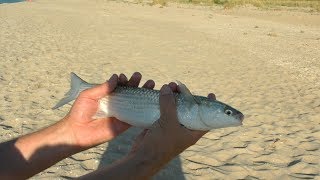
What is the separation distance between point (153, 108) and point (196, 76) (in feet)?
29.7

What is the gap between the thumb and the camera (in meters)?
2.76

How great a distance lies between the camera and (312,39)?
2175 centimetres

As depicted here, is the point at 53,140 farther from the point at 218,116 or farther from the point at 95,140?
the point at 218,116

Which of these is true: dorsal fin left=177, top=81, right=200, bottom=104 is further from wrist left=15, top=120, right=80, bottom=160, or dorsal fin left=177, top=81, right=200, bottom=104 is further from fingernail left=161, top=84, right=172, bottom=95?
wrist left=15, top=120, right=80, bottom=160

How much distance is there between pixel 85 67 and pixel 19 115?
5174 mm

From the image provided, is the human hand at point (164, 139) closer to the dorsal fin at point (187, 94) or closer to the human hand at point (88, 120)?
the dorsal fin at point (187, 94)

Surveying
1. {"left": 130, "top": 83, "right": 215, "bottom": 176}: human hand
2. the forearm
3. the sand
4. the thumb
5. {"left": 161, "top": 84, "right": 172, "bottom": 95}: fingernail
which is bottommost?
the sand

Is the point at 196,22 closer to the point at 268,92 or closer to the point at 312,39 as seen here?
the point at 312,39

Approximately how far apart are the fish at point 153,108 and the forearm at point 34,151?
31cm

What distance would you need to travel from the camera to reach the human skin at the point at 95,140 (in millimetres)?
2527

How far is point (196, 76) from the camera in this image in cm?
1224

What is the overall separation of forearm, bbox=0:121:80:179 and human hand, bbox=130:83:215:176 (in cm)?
81

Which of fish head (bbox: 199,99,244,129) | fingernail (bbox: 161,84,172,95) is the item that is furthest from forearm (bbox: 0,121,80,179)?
fish head (bbox: 199,99,244,129)

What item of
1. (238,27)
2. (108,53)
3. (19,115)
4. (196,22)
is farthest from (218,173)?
(196,22)
